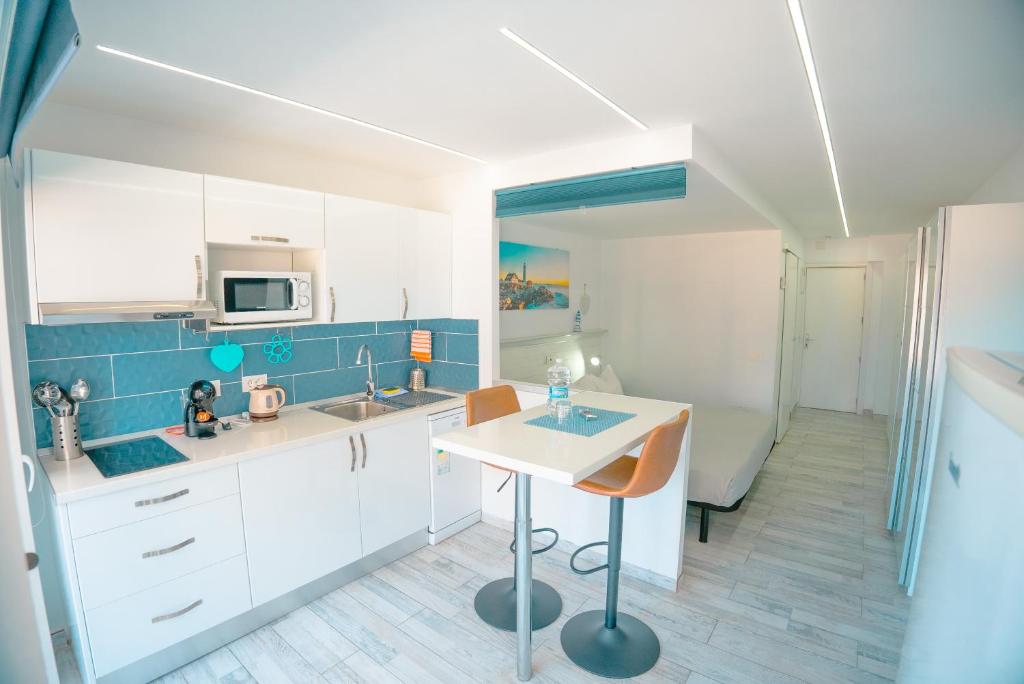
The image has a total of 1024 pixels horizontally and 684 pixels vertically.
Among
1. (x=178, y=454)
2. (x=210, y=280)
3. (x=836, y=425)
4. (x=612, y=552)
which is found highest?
(x=210, y=280)

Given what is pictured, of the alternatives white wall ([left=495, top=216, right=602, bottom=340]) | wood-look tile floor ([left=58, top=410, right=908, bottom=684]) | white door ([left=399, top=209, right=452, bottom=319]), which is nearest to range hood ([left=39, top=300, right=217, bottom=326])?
white door ([left=399, top=209, right=452, bottom=319])

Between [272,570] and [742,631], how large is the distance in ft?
7.63

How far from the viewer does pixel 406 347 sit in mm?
3777

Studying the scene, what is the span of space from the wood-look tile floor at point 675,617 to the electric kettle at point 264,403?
3.45ft

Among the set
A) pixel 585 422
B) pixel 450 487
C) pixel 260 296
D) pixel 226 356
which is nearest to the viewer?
pixel 585 422

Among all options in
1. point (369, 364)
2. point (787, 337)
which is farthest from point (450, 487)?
point (787, 337)

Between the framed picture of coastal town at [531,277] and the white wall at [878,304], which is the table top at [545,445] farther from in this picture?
the white wall at [878,304]

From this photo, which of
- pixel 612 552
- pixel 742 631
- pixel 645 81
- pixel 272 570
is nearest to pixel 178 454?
pixel 272 570

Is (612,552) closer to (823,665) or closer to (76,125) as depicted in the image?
(823,665)

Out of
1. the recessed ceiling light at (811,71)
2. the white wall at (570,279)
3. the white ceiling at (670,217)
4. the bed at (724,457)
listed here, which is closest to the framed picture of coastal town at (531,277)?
the white wall at (570,279)

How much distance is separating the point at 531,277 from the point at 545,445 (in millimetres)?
2954

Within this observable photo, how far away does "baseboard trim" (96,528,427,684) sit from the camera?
2.00m

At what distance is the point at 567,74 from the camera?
191 cm

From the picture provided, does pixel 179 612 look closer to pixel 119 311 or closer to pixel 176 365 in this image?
pixel 176 365
